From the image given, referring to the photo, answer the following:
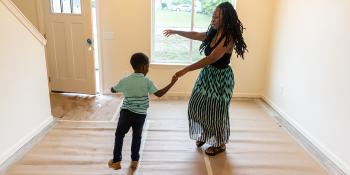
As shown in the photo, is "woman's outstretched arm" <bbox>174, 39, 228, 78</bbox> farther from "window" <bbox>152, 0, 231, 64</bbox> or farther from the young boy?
"window" <bbox>152, 0, 231, 64</bbox>

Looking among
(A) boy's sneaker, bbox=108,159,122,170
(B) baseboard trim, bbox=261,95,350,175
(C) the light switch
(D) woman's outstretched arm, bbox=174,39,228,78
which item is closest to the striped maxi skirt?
(D) woman's outstretched arm, bbox=174,39,228,78

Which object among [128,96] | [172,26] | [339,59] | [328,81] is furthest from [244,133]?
[172,26]

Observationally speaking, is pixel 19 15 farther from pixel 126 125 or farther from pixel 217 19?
pixel 217 19

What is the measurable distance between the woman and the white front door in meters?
1.84

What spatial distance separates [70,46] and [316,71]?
325 cm

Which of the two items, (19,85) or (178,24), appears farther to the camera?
(178,24)

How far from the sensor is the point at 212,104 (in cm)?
253

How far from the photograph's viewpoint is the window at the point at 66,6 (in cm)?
403

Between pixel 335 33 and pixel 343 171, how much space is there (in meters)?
1.24

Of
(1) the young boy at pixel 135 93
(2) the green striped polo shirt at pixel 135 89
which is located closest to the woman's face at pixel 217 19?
(1) the young boy at pixel 135 93

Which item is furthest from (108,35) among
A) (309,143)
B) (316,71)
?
(309,143)

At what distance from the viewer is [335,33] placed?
106 inches

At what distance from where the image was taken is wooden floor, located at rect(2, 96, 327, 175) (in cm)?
243

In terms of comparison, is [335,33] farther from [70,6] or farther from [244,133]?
[70,6]
